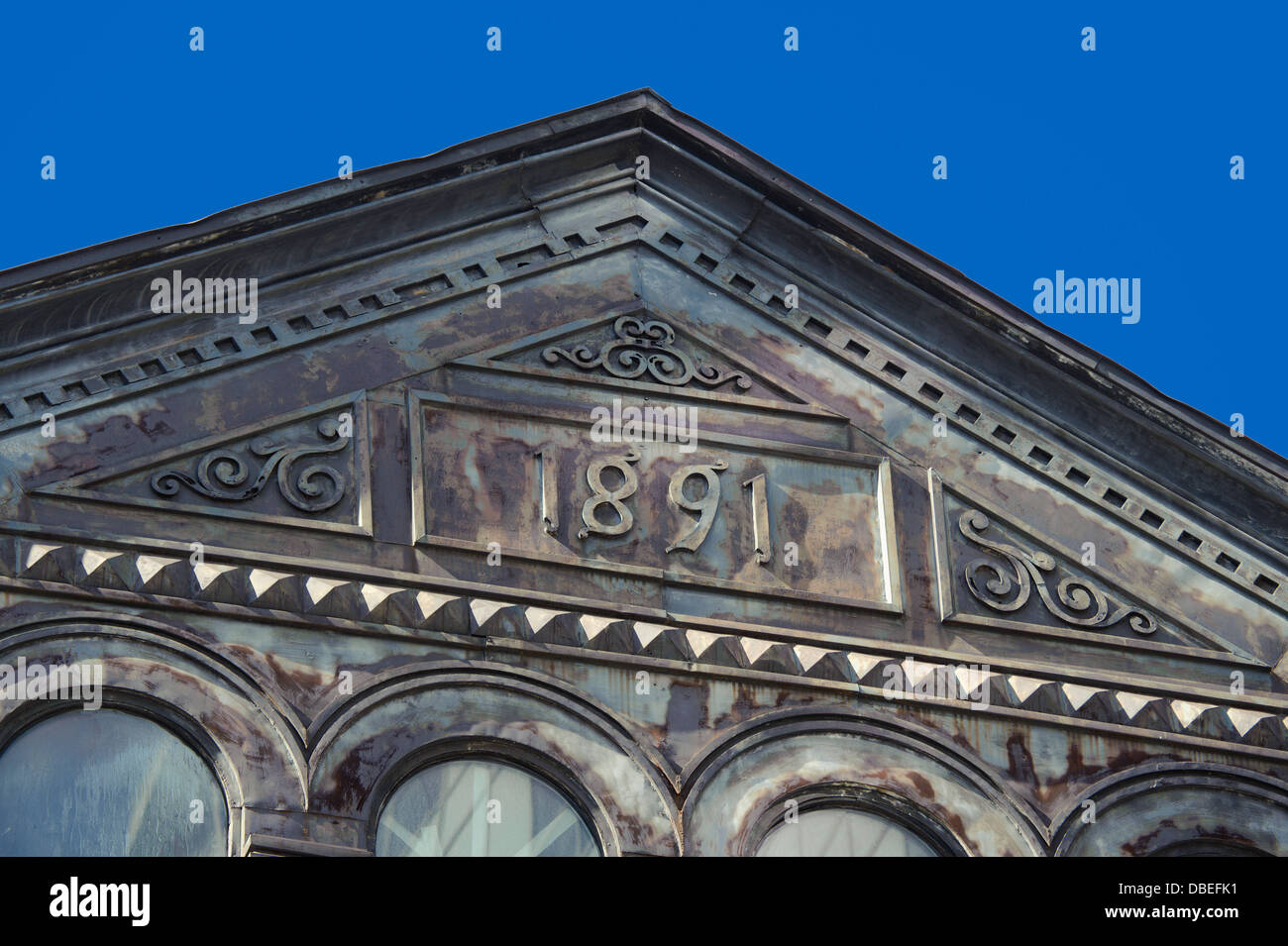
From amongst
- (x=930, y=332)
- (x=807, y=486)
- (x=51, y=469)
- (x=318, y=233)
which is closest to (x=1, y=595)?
(x=51, y=469)

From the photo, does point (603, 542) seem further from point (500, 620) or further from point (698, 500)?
point (500, 620)

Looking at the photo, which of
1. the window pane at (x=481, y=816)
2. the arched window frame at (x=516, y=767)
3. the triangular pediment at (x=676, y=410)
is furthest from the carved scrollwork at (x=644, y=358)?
the window pane at (x=481, y=816)

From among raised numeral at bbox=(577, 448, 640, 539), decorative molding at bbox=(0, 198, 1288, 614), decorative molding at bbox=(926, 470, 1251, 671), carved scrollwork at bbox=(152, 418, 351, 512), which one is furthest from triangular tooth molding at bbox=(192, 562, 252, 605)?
decorative molding at bbox=(926, 470, 1251, 671)

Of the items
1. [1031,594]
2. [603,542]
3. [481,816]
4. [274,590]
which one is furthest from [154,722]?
[1031,594]

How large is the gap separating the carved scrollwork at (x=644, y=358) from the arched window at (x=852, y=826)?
252cm

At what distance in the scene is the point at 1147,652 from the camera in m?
14.8

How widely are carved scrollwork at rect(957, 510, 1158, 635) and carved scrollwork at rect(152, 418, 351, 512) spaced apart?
3.42 metres

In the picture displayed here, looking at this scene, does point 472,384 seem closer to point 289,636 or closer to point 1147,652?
point 289,636

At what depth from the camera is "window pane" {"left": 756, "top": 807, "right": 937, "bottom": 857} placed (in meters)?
13.8

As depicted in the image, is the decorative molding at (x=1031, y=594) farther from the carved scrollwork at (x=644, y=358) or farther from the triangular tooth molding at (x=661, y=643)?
the triangular tooth molding at (x=661, y=643)

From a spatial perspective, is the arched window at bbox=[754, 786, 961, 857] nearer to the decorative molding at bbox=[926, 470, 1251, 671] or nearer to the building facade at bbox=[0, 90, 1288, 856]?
the building facade at bbox=[0, 90, 1288, 856]

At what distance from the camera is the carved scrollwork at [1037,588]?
14828 millimetres
